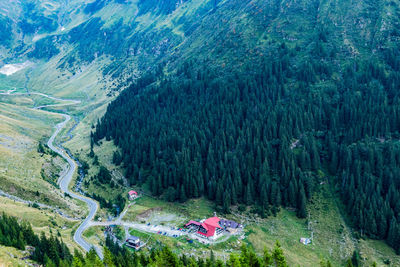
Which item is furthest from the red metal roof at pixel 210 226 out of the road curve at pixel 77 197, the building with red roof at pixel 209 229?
the road curve at pixel 77 197

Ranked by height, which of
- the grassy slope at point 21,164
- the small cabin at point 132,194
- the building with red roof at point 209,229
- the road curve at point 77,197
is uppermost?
the grassy slope at point 21,164

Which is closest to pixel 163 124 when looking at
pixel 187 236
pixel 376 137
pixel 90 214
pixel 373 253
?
pixel 90 214

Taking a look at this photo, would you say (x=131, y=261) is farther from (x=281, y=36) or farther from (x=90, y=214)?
(x=281, y=36)

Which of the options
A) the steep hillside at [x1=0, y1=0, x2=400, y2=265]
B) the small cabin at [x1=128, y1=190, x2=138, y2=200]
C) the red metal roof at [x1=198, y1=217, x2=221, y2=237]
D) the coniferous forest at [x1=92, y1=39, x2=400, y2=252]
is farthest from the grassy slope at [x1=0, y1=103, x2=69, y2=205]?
the red metal roof at [x1=198, y1=217, x2=221, y2=237]

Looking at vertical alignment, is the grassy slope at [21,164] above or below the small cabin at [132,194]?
above

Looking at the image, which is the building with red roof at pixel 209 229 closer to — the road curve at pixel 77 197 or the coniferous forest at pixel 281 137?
the coniferous forest at pixel 281 137

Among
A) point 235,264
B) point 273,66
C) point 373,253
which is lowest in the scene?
point 373,253

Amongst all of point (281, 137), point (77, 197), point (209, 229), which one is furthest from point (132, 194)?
point (281, 137)

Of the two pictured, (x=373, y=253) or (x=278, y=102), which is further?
(x=278, y=102)

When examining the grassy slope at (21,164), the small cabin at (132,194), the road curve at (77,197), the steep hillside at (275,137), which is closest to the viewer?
the road curve at (77,197)
